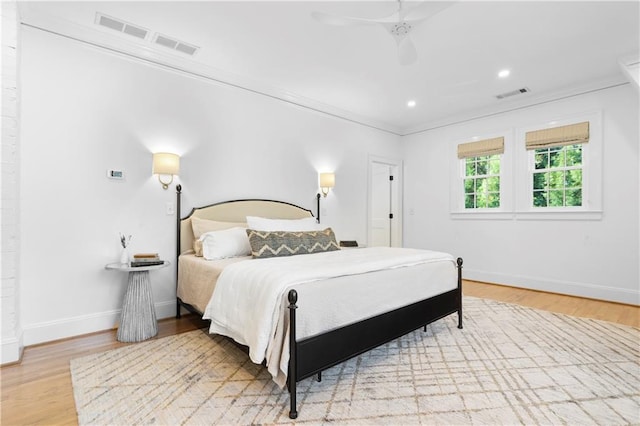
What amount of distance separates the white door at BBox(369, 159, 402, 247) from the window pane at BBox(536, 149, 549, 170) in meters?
2.35

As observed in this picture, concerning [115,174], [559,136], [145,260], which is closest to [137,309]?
[145,260]

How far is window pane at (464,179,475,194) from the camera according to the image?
5.63 m

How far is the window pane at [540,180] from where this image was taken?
4.77m

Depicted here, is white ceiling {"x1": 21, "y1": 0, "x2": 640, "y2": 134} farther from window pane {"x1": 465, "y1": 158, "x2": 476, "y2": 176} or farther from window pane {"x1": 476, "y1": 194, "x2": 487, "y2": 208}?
window pane {"x1": 476, "y1": 194, "x2": 487, "y2": 208}

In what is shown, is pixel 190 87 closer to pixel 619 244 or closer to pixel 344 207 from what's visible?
pixel 344 207

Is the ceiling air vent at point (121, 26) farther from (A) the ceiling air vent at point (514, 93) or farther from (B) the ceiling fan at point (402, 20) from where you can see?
(A) the ceiling air vent at point (514, 93)

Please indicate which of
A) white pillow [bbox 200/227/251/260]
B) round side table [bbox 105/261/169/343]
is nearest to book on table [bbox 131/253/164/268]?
round side table [bbox 105/261/169/343]

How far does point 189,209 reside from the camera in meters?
3.66

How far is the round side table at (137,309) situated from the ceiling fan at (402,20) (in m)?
2.56

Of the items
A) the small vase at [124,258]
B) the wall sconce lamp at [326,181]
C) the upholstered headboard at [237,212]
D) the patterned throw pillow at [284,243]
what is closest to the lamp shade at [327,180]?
the wall sconce lamp at [326,181]

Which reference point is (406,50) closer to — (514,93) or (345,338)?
(345,338)

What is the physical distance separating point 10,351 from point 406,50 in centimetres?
392

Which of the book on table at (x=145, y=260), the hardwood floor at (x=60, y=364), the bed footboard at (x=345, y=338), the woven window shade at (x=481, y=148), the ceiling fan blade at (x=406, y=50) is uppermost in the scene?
the ceiling fan blade at (x=406, y=50)

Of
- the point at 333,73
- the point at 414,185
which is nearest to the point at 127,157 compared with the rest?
the point at 333,73
